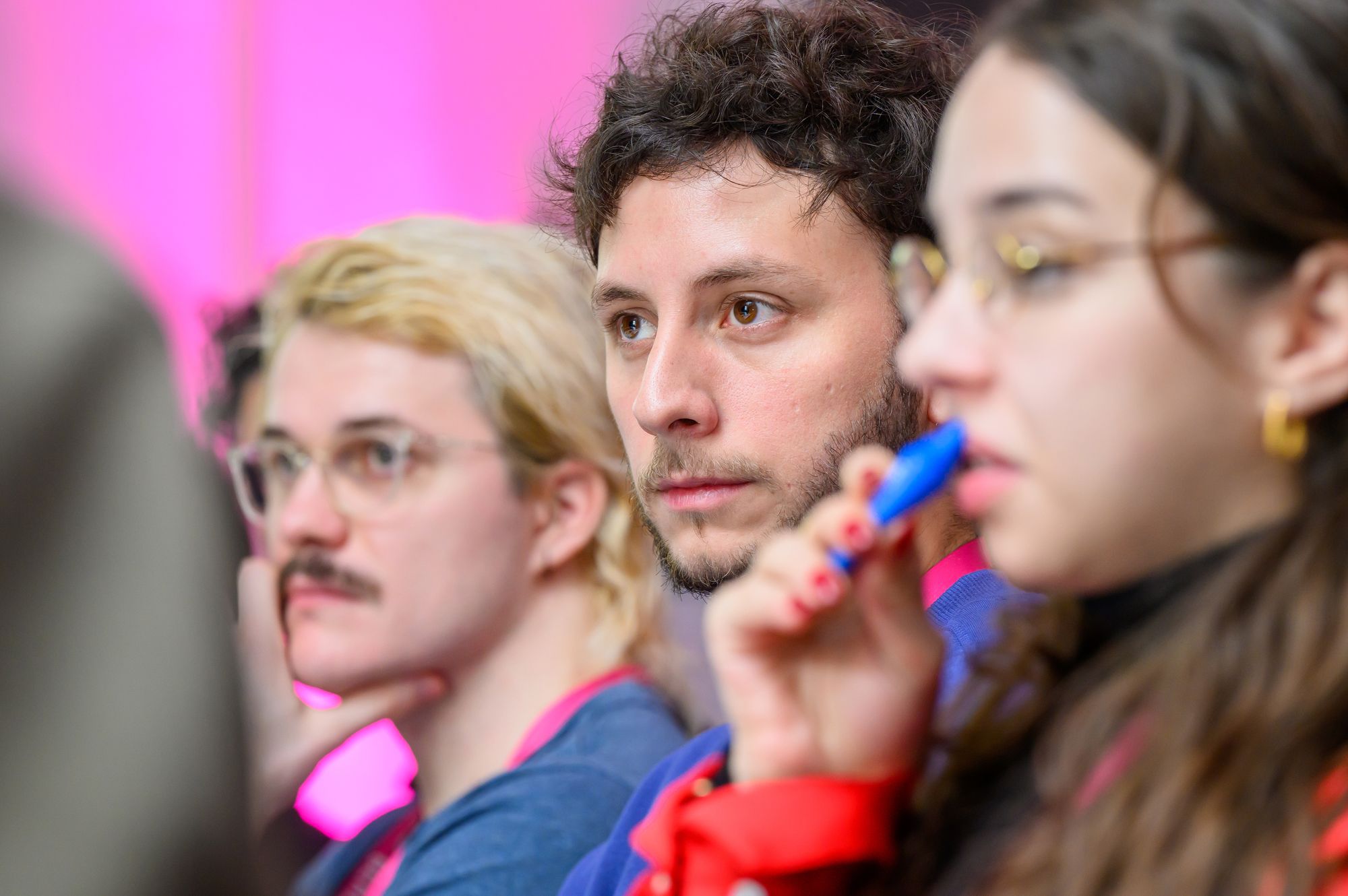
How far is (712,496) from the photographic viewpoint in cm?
156

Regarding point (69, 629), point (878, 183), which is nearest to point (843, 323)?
point (878, 183)

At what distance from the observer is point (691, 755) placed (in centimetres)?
134

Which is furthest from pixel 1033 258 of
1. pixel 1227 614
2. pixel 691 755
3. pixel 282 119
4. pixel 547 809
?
pixel 282 119

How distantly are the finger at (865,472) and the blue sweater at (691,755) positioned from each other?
0.32 meters

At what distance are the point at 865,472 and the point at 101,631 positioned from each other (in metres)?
0.55

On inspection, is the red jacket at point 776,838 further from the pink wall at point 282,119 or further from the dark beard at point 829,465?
the pink wall at point 282,119

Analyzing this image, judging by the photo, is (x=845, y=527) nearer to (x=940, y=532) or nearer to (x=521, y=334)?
(x=940, y=532)

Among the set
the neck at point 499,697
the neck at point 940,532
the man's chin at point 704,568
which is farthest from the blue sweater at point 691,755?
the neck at point 499,697

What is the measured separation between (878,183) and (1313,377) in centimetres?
84

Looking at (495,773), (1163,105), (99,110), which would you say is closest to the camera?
(1163,105)

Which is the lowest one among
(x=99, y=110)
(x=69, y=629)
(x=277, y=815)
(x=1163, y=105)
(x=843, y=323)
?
(x=277, y=815)

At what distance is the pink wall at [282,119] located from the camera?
10.5 ft

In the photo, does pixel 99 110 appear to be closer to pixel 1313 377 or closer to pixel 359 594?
pixel 359 594

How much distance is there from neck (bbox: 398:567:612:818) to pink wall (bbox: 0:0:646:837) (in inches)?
49.4
